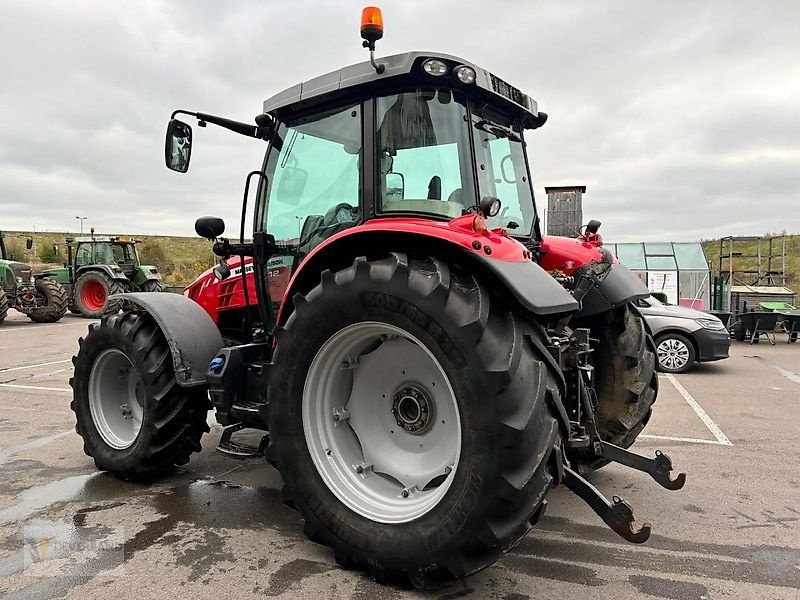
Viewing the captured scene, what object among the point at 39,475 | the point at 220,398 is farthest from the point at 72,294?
the point at 220,398

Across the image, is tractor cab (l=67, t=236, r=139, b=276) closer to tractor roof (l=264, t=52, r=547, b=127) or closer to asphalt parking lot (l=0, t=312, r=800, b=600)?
asphalt parking lot (l=0, t=312, r=800, b=600)

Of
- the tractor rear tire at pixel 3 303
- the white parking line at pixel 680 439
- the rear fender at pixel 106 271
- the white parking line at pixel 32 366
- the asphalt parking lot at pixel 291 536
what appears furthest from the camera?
the rear fender at pixel 106 271

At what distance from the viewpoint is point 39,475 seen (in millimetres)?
4191

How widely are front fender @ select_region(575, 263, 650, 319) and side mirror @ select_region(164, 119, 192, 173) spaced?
2.71m

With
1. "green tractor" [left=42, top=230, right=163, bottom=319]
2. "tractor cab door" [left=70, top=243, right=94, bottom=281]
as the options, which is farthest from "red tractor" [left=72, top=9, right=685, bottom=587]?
"tractor cab door" [left=70, top=243, right=94, bottom=281]

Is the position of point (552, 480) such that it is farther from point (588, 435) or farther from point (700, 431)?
point (700, 431)

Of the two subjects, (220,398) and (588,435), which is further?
(220,398)

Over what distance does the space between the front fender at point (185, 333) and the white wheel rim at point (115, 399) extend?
0.54 m

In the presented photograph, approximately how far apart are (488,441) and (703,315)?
30.2ft

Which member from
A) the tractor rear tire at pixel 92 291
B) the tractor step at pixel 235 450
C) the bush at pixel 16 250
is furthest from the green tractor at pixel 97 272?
the bush at pixel 16 250

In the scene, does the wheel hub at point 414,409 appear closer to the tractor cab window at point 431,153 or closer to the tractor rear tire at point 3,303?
the tractor cab window at point 431,153

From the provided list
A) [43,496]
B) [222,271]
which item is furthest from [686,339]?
[43,496]

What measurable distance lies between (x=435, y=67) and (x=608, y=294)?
1798mm

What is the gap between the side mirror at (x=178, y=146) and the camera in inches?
147
